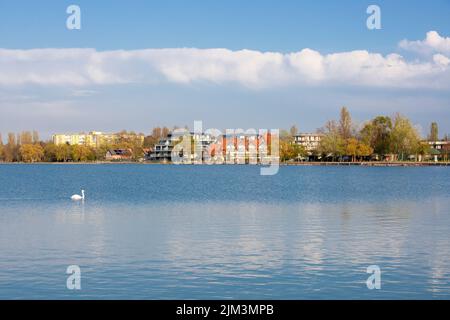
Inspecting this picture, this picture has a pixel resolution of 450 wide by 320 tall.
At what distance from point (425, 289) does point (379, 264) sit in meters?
2.57

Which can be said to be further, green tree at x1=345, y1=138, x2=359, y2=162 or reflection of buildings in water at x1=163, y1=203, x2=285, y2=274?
green tree at x1=345, y1=138, x2=359, y2=162

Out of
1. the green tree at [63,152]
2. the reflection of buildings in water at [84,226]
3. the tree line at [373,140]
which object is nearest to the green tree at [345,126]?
the tree line at [373,140]

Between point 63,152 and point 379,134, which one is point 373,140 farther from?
point 63,152

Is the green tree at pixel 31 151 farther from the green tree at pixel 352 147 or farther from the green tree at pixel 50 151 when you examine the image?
the green tree at pixel 352 147

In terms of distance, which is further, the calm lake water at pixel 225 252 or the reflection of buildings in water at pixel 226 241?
the reflection of buildings in water at pixel 226 241

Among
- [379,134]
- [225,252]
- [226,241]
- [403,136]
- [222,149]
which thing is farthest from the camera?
[222,149]

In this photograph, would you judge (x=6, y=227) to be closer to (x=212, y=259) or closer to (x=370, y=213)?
(x=212, y=259)

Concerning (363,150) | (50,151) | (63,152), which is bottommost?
(363,150)

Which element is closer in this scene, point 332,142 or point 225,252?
point 225,252

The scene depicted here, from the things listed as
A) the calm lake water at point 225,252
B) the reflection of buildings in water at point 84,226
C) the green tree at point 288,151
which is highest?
the green tree at point 288,151

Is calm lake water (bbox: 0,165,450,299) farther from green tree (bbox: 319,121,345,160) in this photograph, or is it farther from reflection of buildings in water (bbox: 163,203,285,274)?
green tree (bbox: 319,121,345,160)

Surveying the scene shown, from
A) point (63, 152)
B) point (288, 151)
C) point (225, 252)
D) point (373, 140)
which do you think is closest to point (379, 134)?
point (373, 140)

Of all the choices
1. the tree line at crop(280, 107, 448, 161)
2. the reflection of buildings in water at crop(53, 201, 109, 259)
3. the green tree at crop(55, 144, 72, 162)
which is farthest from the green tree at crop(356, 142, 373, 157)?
the reflection of buildings in water at crop(53, 201, 109, 259)

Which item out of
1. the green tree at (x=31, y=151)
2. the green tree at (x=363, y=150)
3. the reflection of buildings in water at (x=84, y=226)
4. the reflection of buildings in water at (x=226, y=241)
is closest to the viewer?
the reflection of buildings in water at (x=226, y=241)
